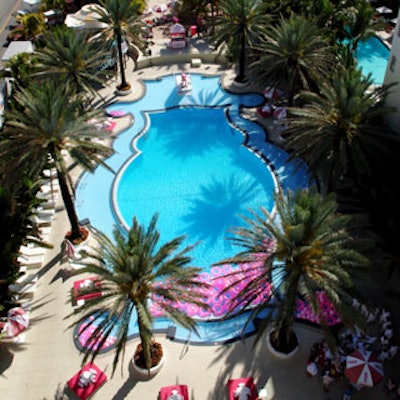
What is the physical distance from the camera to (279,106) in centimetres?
3338

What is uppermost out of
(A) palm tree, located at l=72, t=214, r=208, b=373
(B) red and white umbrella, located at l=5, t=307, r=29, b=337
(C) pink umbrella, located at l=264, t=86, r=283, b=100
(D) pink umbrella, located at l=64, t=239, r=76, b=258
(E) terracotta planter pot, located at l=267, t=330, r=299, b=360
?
(C) pink umbrella, located at l=264, t=86, r=283, b=100

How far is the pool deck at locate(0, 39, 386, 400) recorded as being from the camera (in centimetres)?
1830

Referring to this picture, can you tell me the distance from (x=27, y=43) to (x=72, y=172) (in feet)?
52.3

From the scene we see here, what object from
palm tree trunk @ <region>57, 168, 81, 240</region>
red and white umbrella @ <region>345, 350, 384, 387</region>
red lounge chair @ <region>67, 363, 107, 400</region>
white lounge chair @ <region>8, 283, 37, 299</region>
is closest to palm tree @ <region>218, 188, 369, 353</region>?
red and white umbrella @ <region>345, 350, 384, 387</region>

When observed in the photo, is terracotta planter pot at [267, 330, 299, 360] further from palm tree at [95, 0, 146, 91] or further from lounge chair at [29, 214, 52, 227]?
palm tree at [95, 0, 146, 91]

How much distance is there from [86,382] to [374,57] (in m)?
35.9

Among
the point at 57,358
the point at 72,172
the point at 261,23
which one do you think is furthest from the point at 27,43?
the point at 57,358

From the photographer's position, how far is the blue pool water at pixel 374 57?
37.9 metres

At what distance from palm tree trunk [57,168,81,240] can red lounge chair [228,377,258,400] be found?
11.5 metres

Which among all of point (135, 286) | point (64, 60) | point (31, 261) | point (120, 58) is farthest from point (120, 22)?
point (135, 286)

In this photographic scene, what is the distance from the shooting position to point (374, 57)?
131 feet

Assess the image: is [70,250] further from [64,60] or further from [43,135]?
[64,60]

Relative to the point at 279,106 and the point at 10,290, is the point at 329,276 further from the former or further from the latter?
the point at 279,106

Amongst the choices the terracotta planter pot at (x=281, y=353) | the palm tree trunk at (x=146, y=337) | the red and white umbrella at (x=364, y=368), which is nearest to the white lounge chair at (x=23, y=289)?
the palm tree trunk at (x=146, y=337)
